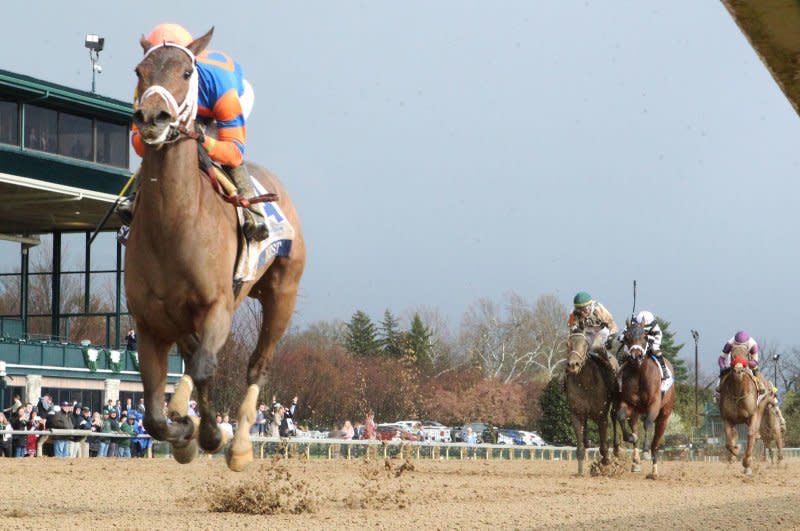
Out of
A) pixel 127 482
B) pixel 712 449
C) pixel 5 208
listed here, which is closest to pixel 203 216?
pixel 127 482

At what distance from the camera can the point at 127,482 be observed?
14641 mm

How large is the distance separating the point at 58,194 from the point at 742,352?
20056 millimetres

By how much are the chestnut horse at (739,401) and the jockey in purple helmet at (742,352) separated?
0.09m

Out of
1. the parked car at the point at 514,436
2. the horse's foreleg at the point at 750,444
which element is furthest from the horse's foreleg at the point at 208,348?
the parked car at the point at 514,436

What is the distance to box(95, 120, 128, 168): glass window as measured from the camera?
36375mm

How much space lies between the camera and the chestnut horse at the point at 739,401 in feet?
66.4

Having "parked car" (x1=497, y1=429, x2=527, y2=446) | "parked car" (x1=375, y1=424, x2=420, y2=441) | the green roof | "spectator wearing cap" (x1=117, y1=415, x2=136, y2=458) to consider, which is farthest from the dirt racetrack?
"parked car" (x1=497, y1=429, x2=527, y2=446)

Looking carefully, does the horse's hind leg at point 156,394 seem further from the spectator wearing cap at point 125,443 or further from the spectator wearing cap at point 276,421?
the spectator wearing cap at point 276,421

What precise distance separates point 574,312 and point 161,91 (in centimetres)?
1190

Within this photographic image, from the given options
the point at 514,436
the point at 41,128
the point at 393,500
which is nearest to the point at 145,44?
the point at 393,500

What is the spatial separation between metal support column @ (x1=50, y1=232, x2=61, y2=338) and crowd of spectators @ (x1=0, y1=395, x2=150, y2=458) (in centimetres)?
1397

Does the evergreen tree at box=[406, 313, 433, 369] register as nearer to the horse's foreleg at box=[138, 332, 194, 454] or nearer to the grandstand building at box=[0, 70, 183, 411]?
the grandstand building at box=[0, 70, 183, 411]

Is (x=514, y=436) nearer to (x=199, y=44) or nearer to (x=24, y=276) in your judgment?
(x=24, y=276)

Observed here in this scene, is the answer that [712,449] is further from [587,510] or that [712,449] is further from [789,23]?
[789,23]
